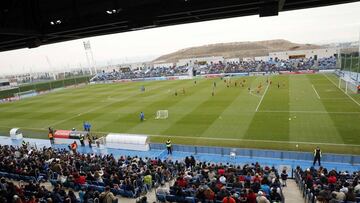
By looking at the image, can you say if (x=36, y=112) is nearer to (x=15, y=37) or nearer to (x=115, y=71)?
(x=15, y=37)

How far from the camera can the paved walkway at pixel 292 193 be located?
12.0 meters

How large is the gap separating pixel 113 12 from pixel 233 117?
75.4 ft

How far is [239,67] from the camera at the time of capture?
75.6 m

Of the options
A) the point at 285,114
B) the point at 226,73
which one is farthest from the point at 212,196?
the point at 226,73

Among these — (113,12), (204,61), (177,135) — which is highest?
(113,12)

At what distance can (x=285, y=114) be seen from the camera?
29062mm

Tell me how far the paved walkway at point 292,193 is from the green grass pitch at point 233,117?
7.00 metres

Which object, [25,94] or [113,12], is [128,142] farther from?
[25,94]

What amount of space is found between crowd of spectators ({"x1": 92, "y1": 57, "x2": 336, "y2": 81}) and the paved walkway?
56371mm

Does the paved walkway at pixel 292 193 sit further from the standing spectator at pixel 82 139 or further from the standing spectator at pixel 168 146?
the standing spectator at pixel 82 139

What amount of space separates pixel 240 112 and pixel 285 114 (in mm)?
4679

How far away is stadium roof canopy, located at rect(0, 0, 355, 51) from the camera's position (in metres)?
7.97

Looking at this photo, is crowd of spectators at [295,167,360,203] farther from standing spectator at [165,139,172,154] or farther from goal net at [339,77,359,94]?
goal net at [339,77,359,94]

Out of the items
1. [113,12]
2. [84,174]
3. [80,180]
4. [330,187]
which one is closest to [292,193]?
[330,187]
